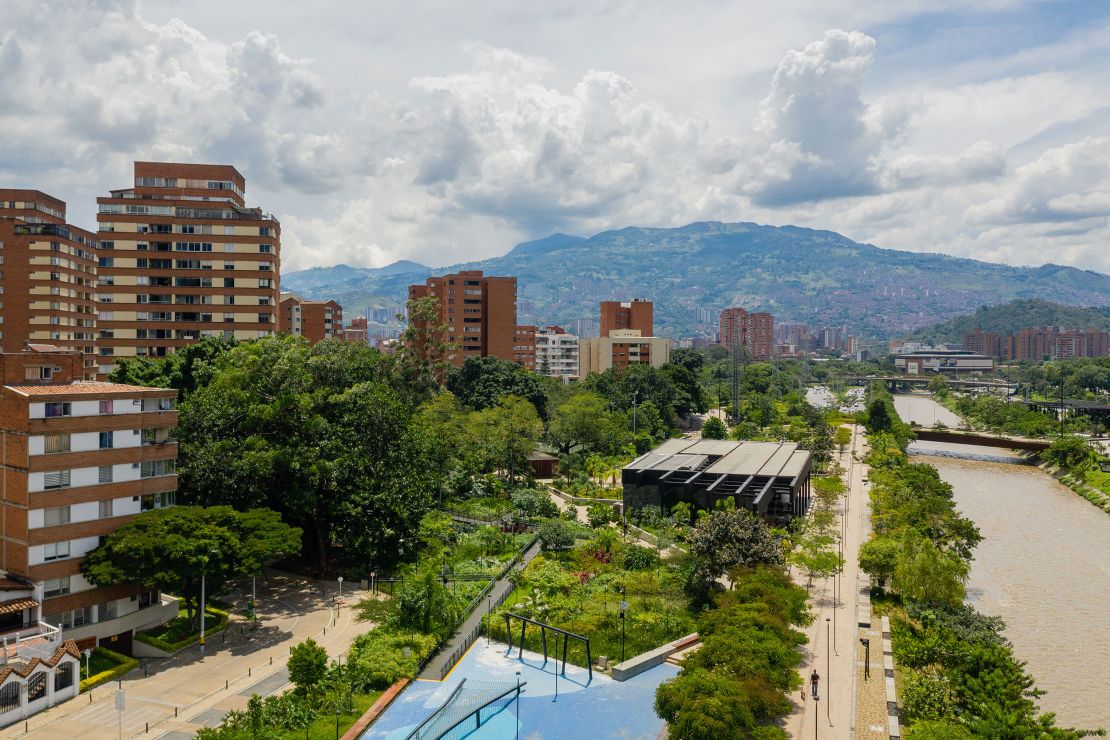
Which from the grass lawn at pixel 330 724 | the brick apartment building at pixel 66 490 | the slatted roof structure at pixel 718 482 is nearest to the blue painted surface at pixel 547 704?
the grass lawn at pixel 330 724

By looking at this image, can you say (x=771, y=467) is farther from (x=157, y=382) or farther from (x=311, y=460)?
(x=157, y=382)

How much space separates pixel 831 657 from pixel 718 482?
16.5m

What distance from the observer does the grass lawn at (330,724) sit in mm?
20422

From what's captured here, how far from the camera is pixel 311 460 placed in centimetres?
3312

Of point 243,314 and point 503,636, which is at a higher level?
point 243,314

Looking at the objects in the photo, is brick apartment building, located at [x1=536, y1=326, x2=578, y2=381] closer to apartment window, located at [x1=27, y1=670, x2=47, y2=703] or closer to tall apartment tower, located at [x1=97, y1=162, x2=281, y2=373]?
tall apartment tower, located at [x1=97, y1=162, x2=281, y2=373]

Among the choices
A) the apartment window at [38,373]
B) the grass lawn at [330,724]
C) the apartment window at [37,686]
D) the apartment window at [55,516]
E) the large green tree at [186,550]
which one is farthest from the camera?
the apartment window at [38,373]

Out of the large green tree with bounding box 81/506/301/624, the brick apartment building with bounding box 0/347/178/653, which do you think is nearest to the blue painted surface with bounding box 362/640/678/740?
the large green tree with bounding box 81/506/301/624

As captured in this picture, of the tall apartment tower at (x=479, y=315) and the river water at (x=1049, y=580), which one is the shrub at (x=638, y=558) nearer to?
the river water at (x=1049, y=580)

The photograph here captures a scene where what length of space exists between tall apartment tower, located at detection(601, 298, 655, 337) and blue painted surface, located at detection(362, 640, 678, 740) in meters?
126

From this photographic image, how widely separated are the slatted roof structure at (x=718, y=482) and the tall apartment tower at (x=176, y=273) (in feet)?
91.9

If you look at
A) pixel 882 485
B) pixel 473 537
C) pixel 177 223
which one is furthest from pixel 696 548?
pixel 177 223

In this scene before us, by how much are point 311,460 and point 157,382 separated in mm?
13560

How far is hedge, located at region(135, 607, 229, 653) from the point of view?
1050 inches
